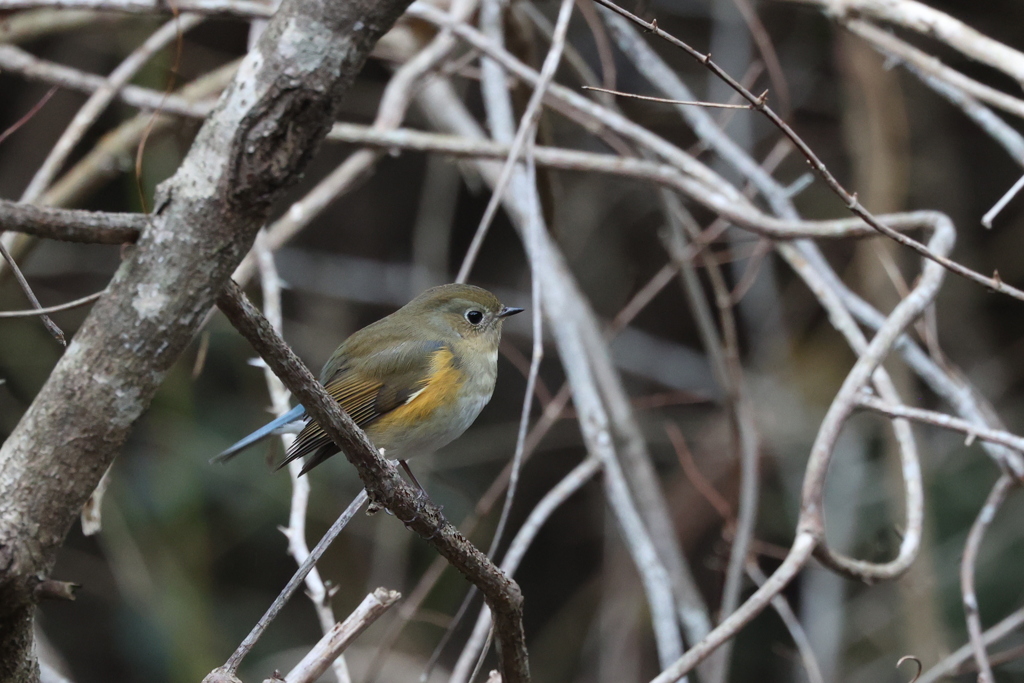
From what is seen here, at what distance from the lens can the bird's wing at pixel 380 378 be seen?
2.78m

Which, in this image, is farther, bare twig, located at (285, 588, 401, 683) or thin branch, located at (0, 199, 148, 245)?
bare twig, located at (285, 588, 401, 683)

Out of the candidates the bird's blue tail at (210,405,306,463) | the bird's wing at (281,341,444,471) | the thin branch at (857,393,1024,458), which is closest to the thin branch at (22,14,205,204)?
the bird's blue tail at (210,405,306,463)

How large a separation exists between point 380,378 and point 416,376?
12 centimetres

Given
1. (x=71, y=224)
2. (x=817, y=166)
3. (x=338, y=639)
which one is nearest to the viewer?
(x=71, y=224)

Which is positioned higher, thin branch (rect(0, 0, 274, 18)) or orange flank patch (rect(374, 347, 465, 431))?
thin branch (rect(0, 0, 274, 18))

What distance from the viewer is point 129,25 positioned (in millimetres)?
4242

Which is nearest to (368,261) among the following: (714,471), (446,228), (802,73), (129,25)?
(446,228)

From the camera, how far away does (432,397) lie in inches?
107

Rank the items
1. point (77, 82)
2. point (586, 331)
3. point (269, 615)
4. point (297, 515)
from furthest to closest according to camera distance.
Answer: point (586, 331), point (77, 82), point (297, 515), point (269, 615)

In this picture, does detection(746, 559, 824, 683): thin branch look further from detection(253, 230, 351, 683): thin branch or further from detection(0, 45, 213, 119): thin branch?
detection(0, 45, 213, 119): thin branch

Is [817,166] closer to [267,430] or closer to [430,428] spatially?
[430,428]

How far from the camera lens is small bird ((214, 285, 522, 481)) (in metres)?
2.71

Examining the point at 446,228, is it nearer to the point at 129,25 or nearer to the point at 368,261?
the point at 368,261

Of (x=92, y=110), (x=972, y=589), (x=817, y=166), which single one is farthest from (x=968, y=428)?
(x=92, y=110)
